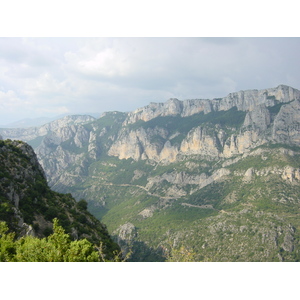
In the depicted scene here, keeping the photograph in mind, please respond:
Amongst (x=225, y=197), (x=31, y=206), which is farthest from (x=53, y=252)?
(x=225, y=197)

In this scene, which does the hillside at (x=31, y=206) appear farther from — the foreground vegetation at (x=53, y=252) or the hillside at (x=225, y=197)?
the hillside at (x=225, y=197)

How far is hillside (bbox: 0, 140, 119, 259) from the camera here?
29812 millimetres

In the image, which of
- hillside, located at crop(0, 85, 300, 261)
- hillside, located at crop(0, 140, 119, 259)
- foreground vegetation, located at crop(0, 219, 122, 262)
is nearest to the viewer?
foreground vegetation, located at crop(0, 219, 122, 262)

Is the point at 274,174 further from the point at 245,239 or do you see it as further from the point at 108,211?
the point at 108,211

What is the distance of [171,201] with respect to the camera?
147 metres

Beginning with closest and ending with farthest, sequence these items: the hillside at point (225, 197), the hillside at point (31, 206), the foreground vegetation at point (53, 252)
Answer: the foreground vegetation at point (53, 252) → the hillside at point (31, 206) → the hillside at point (225, 197)

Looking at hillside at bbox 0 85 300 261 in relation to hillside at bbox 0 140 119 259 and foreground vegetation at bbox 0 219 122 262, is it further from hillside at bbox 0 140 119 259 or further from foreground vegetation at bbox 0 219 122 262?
foreground vegetation at bbox 0 219 122 262

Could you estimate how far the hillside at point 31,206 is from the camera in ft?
97.8

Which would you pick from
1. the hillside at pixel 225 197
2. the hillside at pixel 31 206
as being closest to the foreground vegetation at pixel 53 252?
the hillside at pixel 31 206

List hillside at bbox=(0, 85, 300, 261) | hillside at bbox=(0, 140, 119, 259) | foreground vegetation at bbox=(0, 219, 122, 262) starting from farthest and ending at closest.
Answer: hillside at bbox=(0, 85, 300, 261) < hillside at bbox=(0, 140, 119, 259) < foreground vegetation at bbox=(0, 219, 122, 262)

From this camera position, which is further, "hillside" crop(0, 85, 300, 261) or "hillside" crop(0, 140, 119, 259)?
"hillside" crop(0, 85, 300, 261)

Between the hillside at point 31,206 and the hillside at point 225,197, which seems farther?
the hillside at point 225,197

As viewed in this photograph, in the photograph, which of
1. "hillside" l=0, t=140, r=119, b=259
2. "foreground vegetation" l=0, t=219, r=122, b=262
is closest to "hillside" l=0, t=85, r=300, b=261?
"hillside" l=0, t=140, r=119, b=259

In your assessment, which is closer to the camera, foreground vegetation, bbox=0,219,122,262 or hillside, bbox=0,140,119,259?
foreground vegetation, bbox=0,219,122,262
